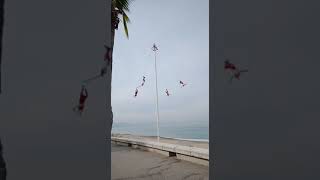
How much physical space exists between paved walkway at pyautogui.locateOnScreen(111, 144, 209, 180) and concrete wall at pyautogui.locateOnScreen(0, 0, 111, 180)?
3383 mm

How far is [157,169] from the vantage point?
7578 millimetres

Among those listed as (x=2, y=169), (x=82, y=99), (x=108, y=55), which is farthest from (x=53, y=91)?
(x=2, y=169)

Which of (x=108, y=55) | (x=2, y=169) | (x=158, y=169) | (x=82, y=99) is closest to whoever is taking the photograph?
(x=2, y=169)

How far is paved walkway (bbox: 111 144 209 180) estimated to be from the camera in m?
6.68

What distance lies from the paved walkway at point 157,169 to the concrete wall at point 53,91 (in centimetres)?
338

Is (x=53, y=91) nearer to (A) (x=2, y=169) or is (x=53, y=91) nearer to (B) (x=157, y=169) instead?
(A) (x=2, y=169)

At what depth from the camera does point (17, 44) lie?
3027 millimetres
